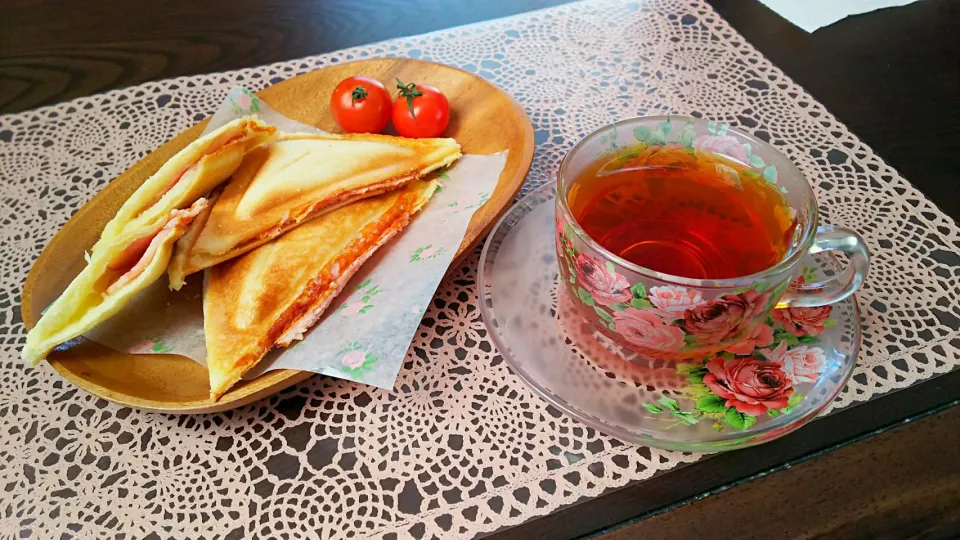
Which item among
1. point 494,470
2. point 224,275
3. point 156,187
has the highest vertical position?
point 156,187

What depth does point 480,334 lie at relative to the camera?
928 millimetres

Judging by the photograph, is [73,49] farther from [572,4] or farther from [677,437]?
[677,437]

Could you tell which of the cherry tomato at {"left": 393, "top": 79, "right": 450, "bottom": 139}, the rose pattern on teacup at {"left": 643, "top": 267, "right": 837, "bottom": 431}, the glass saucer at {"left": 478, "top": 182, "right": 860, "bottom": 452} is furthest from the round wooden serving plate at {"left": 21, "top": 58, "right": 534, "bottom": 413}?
the rose pattern on teacup at {"left": 643, "top": 267, "right": 837, "bottom": 431}

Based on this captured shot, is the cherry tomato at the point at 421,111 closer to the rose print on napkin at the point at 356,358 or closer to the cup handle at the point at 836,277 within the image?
the rose print on napkin at the point at 356,358

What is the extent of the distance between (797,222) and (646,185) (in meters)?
0.20

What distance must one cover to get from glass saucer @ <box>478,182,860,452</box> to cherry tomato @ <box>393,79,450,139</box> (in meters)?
0.38

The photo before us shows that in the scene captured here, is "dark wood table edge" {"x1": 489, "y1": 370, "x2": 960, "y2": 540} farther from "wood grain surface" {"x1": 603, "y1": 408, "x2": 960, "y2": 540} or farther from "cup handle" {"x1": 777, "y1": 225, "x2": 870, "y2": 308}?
"cup handle" {"x1": 777, "y1": 225, "x2": 870, "y2": 308}

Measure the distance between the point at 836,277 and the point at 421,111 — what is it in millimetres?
731

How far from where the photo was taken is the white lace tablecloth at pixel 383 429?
0.75 meters

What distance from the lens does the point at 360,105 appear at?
1190mm

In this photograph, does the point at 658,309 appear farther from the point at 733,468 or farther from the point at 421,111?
the point at 421,111

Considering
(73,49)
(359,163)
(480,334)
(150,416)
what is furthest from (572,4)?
(150,416)

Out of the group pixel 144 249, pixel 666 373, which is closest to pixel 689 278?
pixel 666 373

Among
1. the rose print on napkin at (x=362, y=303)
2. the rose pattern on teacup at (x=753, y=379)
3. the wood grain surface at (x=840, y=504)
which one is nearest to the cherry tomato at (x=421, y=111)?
the rose print on napkin at (x=362, y=303)
